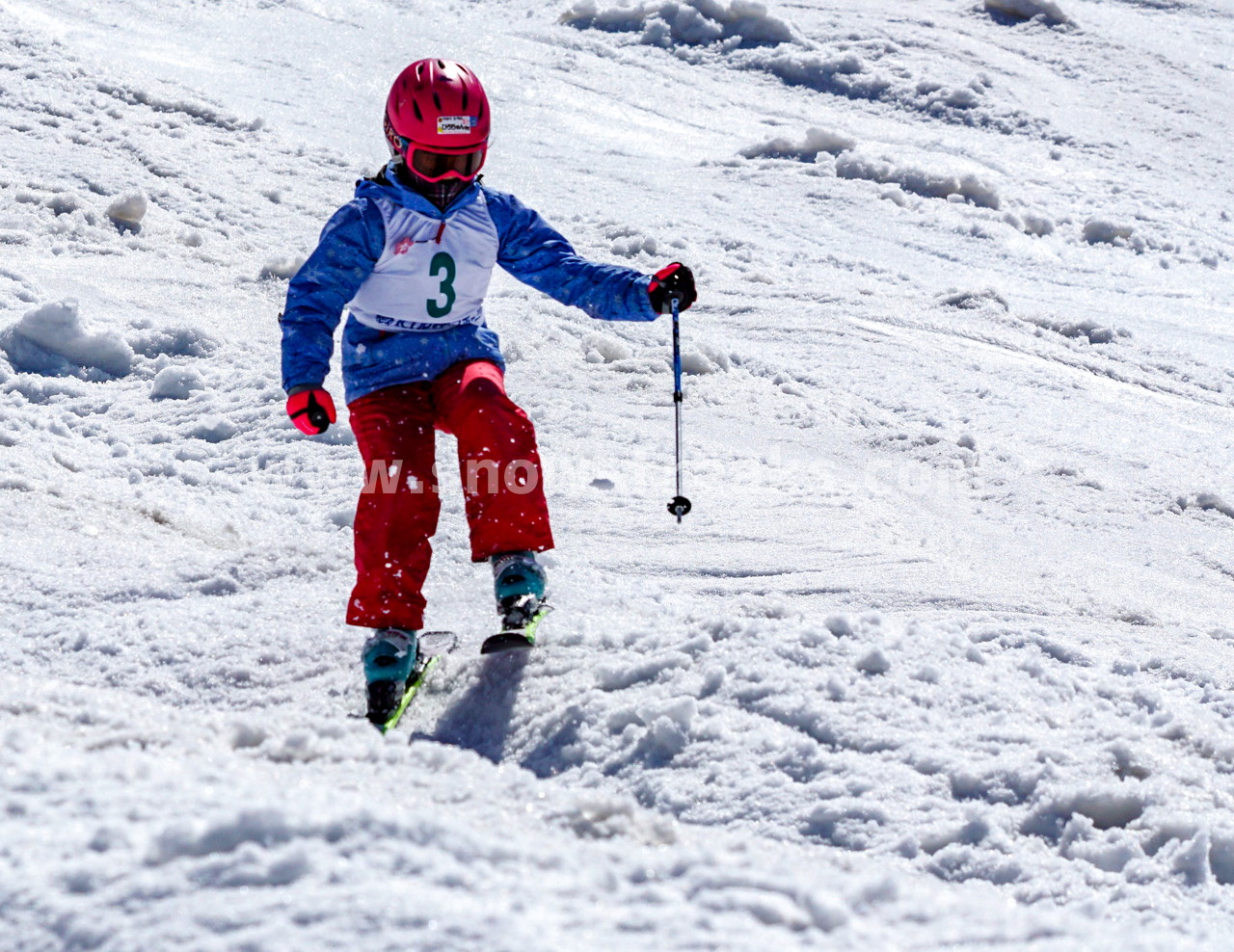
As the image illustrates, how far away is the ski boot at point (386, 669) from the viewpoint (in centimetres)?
335

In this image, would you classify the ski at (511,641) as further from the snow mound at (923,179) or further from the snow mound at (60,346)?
the snow mound at (923,179)

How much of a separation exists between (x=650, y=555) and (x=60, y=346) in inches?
124

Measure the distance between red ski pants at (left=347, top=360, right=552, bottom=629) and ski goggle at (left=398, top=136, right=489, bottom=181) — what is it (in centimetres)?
62

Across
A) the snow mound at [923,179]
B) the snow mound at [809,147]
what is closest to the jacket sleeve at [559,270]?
the snow mound at [923,179]

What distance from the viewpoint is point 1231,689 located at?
3.47 metres

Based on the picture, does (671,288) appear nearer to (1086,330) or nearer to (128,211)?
(128,211)

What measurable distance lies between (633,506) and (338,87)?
781cm

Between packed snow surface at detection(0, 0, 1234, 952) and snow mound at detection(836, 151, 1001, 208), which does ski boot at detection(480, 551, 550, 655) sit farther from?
snow mound at detection(836, 151, 1001, 208)

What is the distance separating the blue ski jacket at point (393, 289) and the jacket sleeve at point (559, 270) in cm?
3

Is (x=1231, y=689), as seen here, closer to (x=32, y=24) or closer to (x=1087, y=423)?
(x=1087, y=423)

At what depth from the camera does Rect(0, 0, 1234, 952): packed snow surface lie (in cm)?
196

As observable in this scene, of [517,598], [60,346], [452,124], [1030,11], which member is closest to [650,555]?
[517,598]

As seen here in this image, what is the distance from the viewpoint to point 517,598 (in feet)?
11.7

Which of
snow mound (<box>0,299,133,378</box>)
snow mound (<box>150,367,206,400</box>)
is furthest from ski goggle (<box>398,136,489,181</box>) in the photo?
snow mound (<box>0,299,133,378</box>)
